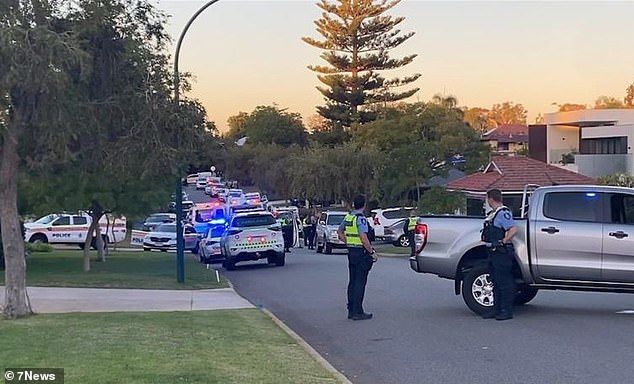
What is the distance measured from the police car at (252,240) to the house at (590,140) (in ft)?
98.1

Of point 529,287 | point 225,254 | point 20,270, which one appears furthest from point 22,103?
point 225,254

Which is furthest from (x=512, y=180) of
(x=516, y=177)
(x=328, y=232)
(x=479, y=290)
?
(x=479, y=290)

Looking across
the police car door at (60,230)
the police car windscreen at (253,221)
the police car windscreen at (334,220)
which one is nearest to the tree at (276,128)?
the police car door at (60,230)

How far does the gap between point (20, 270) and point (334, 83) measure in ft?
210

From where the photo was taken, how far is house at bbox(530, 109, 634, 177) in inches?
2153

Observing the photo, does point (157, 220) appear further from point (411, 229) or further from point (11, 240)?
point (11, 240)

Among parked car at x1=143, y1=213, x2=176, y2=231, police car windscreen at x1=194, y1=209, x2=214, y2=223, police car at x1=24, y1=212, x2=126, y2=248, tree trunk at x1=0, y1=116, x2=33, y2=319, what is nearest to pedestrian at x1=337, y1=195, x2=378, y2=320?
tree trunk at x1=0, y1=116, x2=33, y2=319

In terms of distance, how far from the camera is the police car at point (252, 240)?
28.7 metres

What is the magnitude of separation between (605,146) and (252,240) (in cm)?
3389

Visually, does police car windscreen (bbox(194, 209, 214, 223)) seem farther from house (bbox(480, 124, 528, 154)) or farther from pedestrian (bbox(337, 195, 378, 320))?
house (bbox(480, 124, 528, 154))

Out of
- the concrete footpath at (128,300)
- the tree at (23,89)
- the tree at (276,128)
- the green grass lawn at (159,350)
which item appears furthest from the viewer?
the tree at (276,128)

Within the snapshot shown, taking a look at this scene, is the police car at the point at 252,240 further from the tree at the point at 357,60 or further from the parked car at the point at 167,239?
the tree at the point at 357,60

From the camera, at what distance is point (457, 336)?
1263cm

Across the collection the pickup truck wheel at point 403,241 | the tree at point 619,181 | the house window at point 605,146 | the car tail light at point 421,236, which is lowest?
the pickup truck wheel at point 403,241
